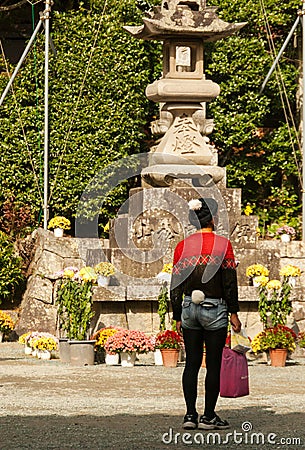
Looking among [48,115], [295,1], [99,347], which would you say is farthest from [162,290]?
[295,1]

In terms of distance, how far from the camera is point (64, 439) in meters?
6.77

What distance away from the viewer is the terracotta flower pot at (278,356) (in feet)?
37.1

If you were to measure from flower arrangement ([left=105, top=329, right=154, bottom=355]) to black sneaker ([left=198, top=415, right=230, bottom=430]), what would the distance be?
3.87 metres

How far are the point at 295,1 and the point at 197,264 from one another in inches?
433

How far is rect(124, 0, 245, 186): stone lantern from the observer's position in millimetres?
13773

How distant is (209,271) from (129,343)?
395cm

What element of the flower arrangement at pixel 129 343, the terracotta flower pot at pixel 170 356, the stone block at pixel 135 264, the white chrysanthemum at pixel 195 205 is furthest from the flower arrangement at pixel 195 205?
the stone block at pixel 135 264

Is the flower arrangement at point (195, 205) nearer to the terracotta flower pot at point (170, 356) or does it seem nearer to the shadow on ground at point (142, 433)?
the shadow on ground at point (142, 433)

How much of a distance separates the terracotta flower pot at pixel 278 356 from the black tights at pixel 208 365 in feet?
13.7

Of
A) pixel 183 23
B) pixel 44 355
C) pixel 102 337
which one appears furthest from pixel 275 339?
pixel 183 23

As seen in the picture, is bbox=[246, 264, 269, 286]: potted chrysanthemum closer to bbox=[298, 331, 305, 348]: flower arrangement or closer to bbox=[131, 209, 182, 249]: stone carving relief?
bbox=[298, 331, 305, 348]: flower arrangement

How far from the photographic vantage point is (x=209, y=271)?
723 centimetres

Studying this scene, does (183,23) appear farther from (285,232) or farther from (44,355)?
(44,355)

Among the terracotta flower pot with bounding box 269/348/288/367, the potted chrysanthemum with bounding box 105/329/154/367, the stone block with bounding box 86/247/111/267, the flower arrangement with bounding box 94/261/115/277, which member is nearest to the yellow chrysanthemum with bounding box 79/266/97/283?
the flower arrangement with bounding box 94/261/115/277
